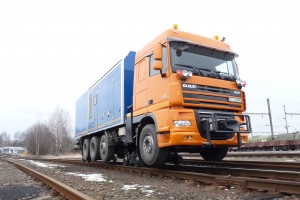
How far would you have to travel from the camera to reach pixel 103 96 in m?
12.6

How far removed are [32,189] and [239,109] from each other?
18.0 ft

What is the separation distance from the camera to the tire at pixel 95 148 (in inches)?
508

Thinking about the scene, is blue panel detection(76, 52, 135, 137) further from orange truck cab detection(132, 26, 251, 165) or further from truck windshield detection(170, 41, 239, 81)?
truck windshield detection(170, 41, 239, 81)

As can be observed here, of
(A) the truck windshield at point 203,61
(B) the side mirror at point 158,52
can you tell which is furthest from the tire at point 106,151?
(A) the truck windshield at point 203,61

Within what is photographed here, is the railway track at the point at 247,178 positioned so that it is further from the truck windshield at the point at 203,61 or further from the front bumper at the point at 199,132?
the truck windshield at the point at 203,61

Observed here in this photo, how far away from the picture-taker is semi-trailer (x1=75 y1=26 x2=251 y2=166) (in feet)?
22.5

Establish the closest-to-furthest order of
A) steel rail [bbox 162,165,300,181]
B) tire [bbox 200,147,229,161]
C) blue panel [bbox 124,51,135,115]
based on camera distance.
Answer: steel rail [bbox 162,165,300,181] < tire [bbox 200,147,229,161] < blue panel [bbox 124,51,135,115]

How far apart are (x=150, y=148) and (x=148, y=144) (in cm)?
18

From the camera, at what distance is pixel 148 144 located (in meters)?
7.91

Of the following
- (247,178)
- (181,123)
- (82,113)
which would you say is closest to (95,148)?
(82,113)

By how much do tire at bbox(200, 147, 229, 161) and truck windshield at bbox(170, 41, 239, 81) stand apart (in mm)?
2510

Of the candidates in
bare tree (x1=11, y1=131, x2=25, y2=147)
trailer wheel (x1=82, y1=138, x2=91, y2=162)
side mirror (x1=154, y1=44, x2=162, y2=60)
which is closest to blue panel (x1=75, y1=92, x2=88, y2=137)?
trailer wheel (x1=82, y1=138, x2=91, y2=162)

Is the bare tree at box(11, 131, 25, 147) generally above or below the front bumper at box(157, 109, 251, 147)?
above

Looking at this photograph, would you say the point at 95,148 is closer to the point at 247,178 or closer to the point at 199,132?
the point at 199,132
